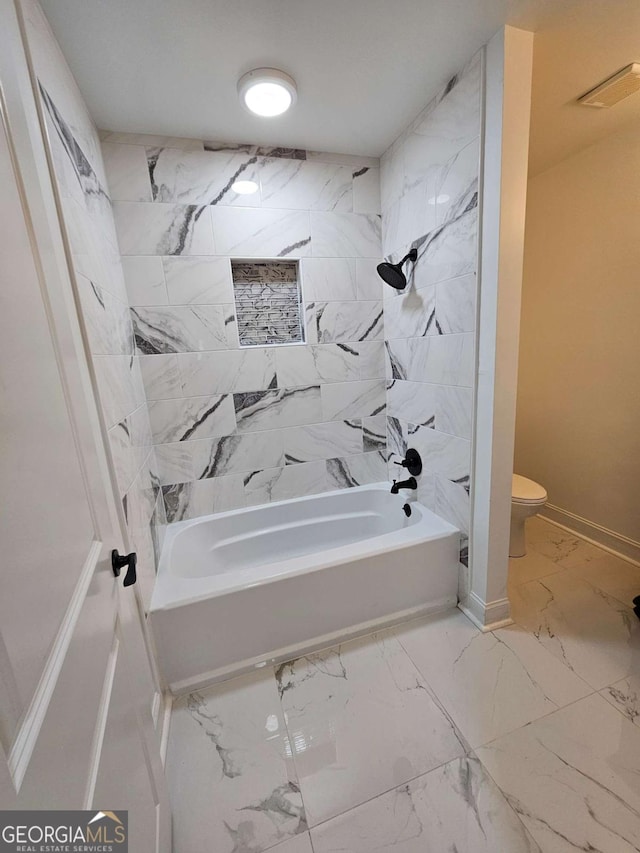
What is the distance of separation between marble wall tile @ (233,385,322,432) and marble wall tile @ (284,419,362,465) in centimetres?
7

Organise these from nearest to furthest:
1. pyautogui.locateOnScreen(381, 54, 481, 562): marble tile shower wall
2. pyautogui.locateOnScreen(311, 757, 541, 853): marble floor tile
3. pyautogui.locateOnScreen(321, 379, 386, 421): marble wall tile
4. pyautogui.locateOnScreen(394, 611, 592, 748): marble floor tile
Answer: pyautogui.locateOnScreen(311, 757, 541, 853): marble floor tile < pyautogui.locateOnScreen(394, 611, 592, 748): marble floor tile < pyautogui.locateOnScreen(381, 54, 481, 562): marble tile shower wall < pyautogui.locateOnScreen(321, 379, 386, 421): marble wall tile

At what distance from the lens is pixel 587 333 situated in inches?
85.0

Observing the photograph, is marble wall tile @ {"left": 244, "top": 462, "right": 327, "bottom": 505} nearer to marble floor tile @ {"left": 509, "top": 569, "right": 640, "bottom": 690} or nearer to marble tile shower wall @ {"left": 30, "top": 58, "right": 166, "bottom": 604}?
marble tile shower wall @ {"left": 30, "top": 58, "right": 166, "bottom": 604}

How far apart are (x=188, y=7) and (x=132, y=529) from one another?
70.2 inches

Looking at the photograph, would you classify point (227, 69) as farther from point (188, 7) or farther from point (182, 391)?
point (182, 391)

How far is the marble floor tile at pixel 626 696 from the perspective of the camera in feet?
4.08

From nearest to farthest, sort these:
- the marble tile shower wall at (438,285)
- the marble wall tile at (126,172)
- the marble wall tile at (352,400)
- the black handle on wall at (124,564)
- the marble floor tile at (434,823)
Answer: the black handle on wall at (124,564) → the marble floor tile at (434,823) → the marble tile shower wall at (438,285) → the marble wall tile at (126,172) → the marble wall tile at (352,400)

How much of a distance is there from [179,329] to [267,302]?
550 millimetres

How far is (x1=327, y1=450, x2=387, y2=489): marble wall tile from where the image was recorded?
7.80 ft

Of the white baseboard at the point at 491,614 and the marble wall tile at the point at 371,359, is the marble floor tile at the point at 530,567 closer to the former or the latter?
the white baseboard at the point at 491,614

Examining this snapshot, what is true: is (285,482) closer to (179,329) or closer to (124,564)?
(179,329)

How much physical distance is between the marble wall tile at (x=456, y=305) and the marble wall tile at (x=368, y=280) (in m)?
0.58

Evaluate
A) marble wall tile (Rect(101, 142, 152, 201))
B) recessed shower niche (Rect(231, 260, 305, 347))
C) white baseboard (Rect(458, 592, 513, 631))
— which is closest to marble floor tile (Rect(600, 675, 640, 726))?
white baseboard (Rect(458, 592, 513, 631))

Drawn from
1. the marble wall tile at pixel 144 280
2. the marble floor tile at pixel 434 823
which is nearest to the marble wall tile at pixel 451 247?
the marble wall tile at pixel 144 280
